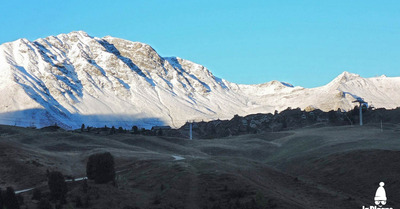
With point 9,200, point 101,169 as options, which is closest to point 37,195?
point 9,200

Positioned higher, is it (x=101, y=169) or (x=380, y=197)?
(x=101, y=169)

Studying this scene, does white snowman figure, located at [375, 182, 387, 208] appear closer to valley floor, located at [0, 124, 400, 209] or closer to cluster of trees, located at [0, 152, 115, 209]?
valley floor, located at [0, 124, 400, 209]

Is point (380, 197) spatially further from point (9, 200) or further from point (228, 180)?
point (9, 200)

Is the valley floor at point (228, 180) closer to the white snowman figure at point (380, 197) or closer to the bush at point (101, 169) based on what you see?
the bush at point (101, 169)

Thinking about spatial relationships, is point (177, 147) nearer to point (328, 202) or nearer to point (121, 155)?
point (121, 155)

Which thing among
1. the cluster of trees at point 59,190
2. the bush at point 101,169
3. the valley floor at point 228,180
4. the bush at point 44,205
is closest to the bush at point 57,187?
the cluster of trees at point 59,190

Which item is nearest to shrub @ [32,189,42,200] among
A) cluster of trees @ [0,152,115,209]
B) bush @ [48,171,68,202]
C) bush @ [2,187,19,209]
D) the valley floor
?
cluster of trees @ [0,152,115,209]

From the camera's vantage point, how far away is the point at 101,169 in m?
50.1

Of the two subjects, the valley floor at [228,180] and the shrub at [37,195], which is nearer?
the shrub at [37,195]

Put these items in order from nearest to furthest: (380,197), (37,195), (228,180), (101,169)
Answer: (37,195)
(380,197)
(101,169)
(228,180)

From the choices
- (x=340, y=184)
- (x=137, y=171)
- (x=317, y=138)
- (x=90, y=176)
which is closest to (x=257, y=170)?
(x=340, y=184)

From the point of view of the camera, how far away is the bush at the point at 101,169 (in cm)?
4969

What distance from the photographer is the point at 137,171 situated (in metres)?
62.8

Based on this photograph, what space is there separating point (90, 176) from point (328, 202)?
21098mm
